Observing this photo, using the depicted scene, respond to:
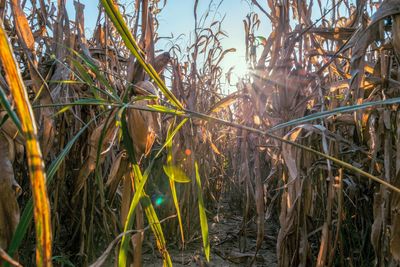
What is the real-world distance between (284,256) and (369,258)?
0.34m

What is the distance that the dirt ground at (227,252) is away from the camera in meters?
1.51

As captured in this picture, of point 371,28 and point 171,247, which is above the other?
point 371,28

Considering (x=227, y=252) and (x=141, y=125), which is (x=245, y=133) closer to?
(x=227, y=252)

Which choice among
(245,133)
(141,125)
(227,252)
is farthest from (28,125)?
(227,252)

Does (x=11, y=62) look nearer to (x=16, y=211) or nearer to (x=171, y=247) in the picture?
(x=16, y=211)

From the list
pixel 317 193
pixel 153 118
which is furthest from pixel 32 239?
pixel 317 193

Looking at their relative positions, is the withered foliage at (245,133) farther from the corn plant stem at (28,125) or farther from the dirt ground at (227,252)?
the corn plant stem at (28,125)

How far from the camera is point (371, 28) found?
0.71 m

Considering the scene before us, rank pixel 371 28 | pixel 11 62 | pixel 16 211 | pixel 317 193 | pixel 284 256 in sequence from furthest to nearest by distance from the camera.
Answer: pixel 317 193, pixel 284 256, pixel 371 28, pixel 16 211, pixel 11 62

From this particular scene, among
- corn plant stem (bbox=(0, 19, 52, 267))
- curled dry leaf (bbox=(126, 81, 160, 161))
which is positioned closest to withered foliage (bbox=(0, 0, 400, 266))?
curled dry leaf (bbox=(126, 81, 160, 161))

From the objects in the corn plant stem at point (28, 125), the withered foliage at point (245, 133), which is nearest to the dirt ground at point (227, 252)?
the withered foliage at point (245, 133)

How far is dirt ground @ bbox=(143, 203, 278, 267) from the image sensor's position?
59.4 inches

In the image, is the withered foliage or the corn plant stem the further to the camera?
the withered foliage

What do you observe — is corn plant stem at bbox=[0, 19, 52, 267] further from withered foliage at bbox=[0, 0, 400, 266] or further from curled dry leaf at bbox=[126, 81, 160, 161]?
curled dry leaf at bbox=[126, 81, 160, 161]
